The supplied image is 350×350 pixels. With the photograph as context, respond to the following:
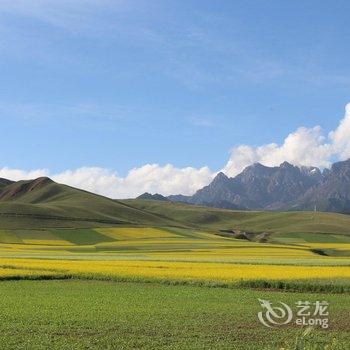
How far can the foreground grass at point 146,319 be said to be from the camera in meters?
25.0

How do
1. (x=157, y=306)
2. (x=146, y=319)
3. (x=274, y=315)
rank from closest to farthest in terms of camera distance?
1. (x=146, y=319)
2. (x=274, y=315)
3. (x=157, y=306)

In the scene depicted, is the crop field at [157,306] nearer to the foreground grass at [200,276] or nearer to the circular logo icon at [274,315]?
the foreground grass at [200,276]

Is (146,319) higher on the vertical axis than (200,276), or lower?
lower

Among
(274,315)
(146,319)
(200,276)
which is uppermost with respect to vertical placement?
(200,276)

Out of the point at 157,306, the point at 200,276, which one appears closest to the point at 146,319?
the point at 157,306

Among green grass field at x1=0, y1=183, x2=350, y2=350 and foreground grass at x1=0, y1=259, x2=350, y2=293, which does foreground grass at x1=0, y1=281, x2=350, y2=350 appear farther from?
foreground grass at x1=0, y1=259, x2=350, y2=293

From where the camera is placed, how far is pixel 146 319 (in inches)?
1207

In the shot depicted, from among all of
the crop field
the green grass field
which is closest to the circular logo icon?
the crop field

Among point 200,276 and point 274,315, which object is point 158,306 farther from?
point 200,276

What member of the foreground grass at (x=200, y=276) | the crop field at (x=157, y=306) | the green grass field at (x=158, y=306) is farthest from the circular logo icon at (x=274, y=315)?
the foreground grass at (x=200, y=276)

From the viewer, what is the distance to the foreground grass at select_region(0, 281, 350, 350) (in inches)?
985

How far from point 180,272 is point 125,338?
29.8m

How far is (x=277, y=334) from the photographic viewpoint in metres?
27.2

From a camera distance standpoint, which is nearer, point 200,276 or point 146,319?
point 146,319
